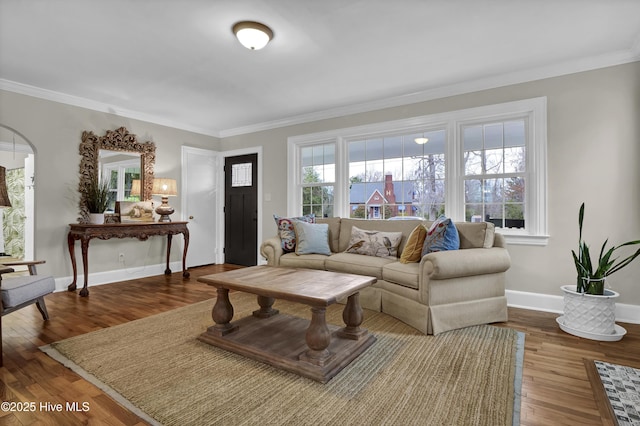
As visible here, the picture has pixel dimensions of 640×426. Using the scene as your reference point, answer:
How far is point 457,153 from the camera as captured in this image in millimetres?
3762

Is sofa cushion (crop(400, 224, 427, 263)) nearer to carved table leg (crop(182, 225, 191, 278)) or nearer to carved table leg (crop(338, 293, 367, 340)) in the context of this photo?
carved table leg (crop(338, 293, 367, 340))

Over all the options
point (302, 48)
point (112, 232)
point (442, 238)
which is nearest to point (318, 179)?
point (302, 48)

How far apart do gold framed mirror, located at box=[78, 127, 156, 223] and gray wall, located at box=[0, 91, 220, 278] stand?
7 cm

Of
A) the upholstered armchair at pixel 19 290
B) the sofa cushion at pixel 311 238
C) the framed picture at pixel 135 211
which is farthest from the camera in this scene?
the framed picture at pixel 135 211

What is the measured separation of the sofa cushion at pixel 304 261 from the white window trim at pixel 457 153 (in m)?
1.12

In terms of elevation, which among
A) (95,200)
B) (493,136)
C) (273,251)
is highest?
(493,136)

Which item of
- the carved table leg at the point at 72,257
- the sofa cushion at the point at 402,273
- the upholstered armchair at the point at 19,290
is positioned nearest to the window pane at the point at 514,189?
the sofa cushion at the point at 402,273

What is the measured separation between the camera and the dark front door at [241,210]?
218 inches

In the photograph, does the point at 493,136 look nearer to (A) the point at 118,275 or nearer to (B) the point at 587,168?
(B) the point at 587,168

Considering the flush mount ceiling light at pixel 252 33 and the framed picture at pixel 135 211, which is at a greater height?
the flush mount ceiling light at pixel 252 33

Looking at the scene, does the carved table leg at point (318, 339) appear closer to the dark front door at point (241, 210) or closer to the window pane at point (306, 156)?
the window pane at point (306, 156)

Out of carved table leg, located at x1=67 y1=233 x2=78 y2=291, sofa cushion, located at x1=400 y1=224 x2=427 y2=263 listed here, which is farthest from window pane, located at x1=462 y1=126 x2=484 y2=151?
carved table leg, located at x1=67 y1=233 x2=78 y2=291

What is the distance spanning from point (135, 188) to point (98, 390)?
141 inches

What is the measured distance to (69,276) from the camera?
407 cm
